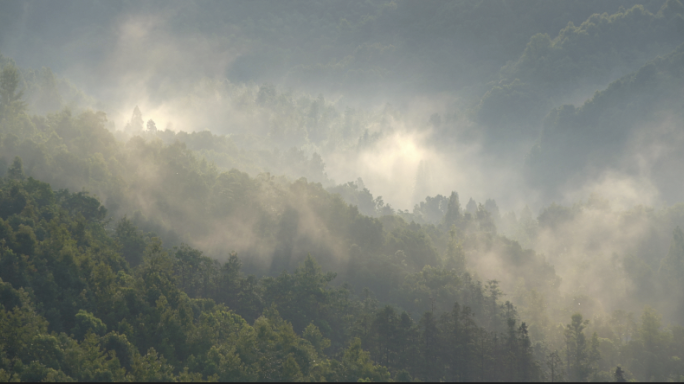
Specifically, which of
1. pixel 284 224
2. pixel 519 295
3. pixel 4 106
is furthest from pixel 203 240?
pixel 519 295

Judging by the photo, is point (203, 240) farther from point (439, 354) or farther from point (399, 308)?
point (439, 354)

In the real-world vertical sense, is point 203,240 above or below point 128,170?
below

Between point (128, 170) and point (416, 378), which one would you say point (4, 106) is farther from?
point (416, 378)

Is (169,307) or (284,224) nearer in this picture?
(169,307)

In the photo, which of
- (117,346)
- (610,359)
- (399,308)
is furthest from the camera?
(399,308)

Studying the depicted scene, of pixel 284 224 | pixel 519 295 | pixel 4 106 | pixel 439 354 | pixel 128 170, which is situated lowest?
pixel 439 354

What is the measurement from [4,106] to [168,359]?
155 meters

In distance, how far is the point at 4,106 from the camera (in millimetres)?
199500

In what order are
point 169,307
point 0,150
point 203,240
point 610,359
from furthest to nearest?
point 203,240
point 0,150
point 610,359
point 169,307

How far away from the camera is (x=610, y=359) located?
141625 millimetres

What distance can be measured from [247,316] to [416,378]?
46247mm

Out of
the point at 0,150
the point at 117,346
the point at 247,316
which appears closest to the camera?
the point at 117,346

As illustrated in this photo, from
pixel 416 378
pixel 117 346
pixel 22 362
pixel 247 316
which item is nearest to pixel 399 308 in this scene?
pixel 247 316

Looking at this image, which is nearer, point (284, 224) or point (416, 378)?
point (416, 378)
